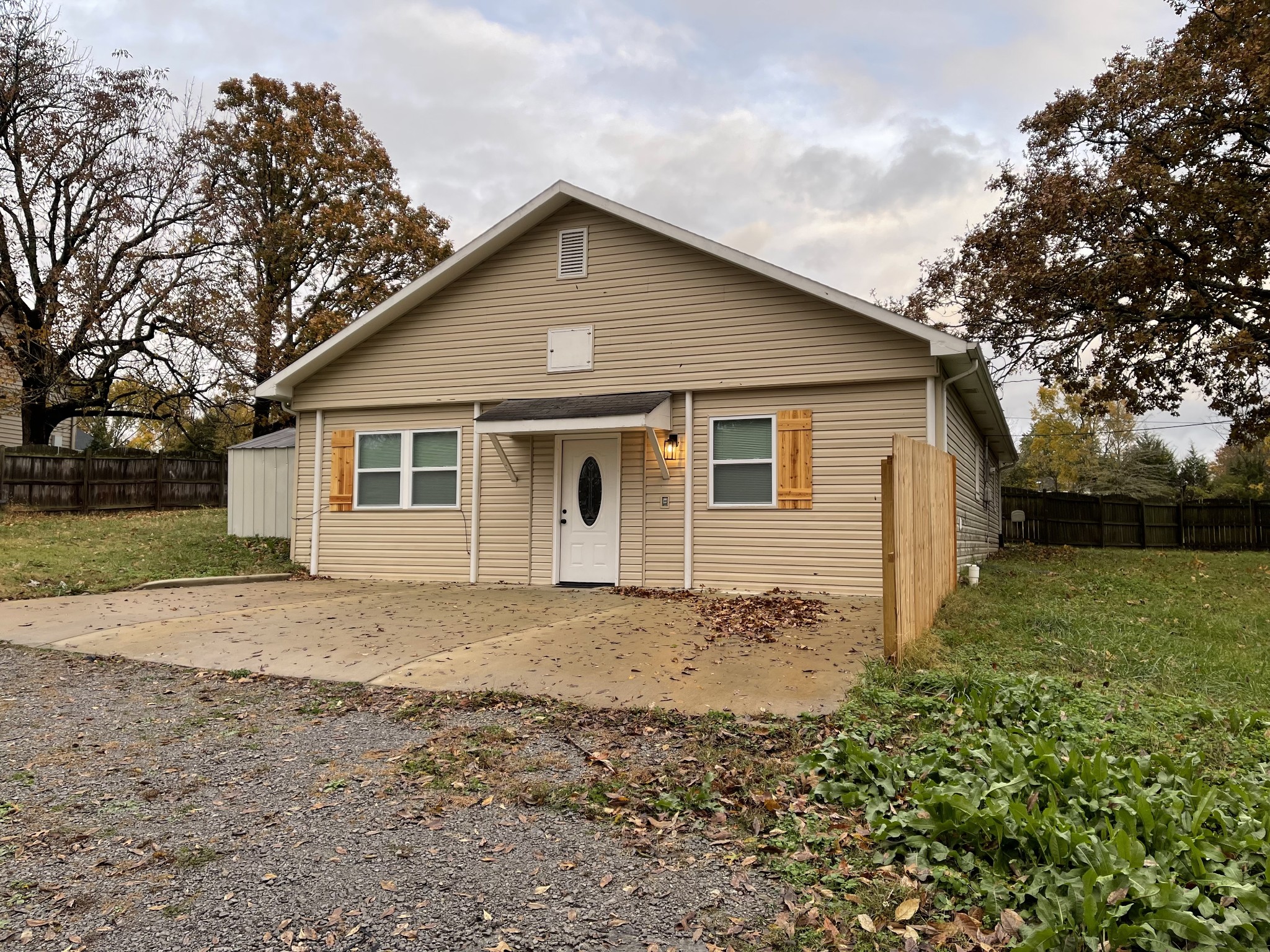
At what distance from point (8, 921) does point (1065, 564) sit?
15.3m

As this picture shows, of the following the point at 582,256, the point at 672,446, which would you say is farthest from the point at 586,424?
the point at 582,256

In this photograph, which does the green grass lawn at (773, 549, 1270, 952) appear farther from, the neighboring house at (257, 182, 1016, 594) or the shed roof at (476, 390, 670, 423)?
the shed roof at (476, 390, 670, 423)

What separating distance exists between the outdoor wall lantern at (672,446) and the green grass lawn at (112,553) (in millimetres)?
6351

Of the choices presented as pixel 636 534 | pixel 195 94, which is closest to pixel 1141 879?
pixel 636 534

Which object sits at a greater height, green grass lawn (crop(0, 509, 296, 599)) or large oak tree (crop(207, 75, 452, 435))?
large oak tree (crop(207, 75, 452, 435))

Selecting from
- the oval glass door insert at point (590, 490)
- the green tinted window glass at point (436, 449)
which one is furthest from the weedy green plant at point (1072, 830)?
the green tinted window glass at point (436, 449)

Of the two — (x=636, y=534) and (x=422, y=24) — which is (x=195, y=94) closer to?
(x=422, y=24)

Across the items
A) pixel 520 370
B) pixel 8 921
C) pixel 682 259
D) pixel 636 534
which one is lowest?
pixel 8 921

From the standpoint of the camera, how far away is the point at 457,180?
1869 cm

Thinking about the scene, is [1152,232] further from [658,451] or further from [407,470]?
[407,470]

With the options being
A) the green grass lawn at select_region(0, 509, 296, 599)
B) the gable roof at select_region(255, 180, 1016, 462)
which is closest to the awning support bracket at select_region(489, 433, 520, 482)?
the gable roof at select_region(255, 180, 1016, 462)

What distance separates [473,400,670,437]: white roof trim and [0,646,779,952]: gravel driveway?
16.8 ft

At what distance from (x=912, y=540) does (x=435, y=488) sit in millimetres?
7489

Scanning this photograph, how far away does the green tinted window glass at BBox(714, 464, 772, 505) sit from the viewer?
9633mm
